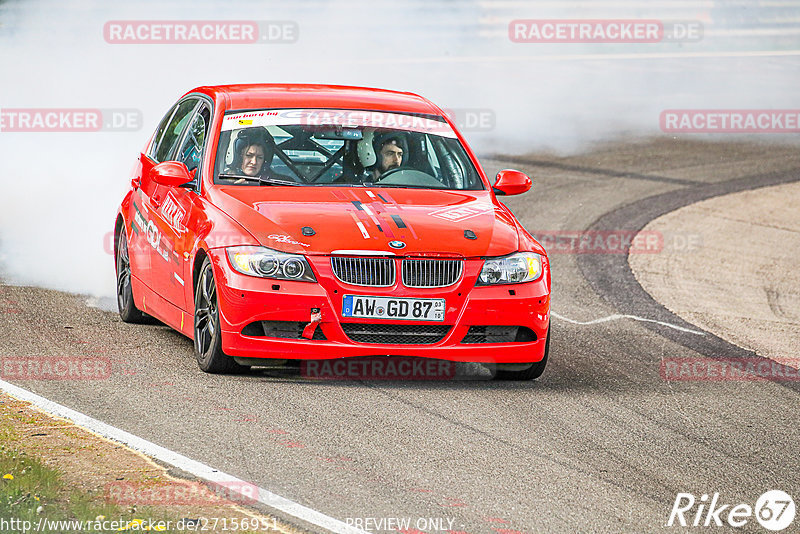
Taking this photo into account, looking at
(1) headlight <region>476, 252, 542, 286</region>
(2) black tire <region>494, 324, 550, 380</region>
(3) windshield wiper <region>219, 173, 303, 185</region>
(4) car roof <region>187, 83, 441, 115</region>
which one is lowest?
(2) black tire <region>494, 324, 550, 380</region>

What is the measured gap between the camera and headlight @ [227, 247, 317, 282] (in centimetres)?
752

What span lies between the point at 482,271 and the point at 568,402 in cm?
86

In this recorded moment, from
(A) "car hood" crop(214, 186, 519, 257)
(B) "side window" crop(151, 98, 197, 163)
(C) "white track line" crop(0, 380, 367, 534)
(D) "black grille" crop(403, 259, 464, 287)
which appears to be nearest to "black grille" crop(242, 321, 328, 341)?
(A) "car hood" crop(214, 186, 519, 257)

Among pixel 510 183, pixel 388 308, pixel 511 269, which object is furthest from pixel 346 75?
pixel 388 308

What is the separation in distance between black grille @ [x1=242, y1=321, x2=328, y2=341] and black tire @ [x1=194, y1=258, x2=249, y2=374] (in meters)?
0.21

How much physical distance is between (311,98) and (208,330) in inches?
76.9

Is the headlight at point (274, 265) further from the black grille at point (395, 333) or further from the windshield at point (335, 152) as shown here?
the windshield at point (335, 152)

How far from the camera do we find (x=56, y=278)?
36.3 ft

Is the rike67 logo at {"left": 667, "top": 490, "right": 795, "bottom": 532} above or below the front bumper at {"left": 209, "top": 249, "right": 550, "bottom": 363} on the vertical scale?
below

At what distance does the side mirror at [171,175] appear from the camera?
8.40 m

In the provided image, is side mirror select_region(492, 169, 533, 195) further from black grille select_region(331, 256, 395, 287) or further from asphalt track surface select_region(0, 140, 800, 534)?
black grille select_region(331, 256, 395, 287)

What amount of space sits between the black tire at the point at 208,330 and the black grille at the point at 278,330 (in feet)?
0.68

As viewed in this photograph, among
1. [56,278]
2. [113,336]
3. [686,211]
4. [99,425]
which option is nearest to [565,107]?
[686,211]

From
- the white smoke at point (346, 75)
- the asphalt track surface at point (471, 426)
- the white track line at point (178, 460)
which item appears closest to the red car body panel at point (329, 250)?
the asphalt track surface at point (471, 426)
